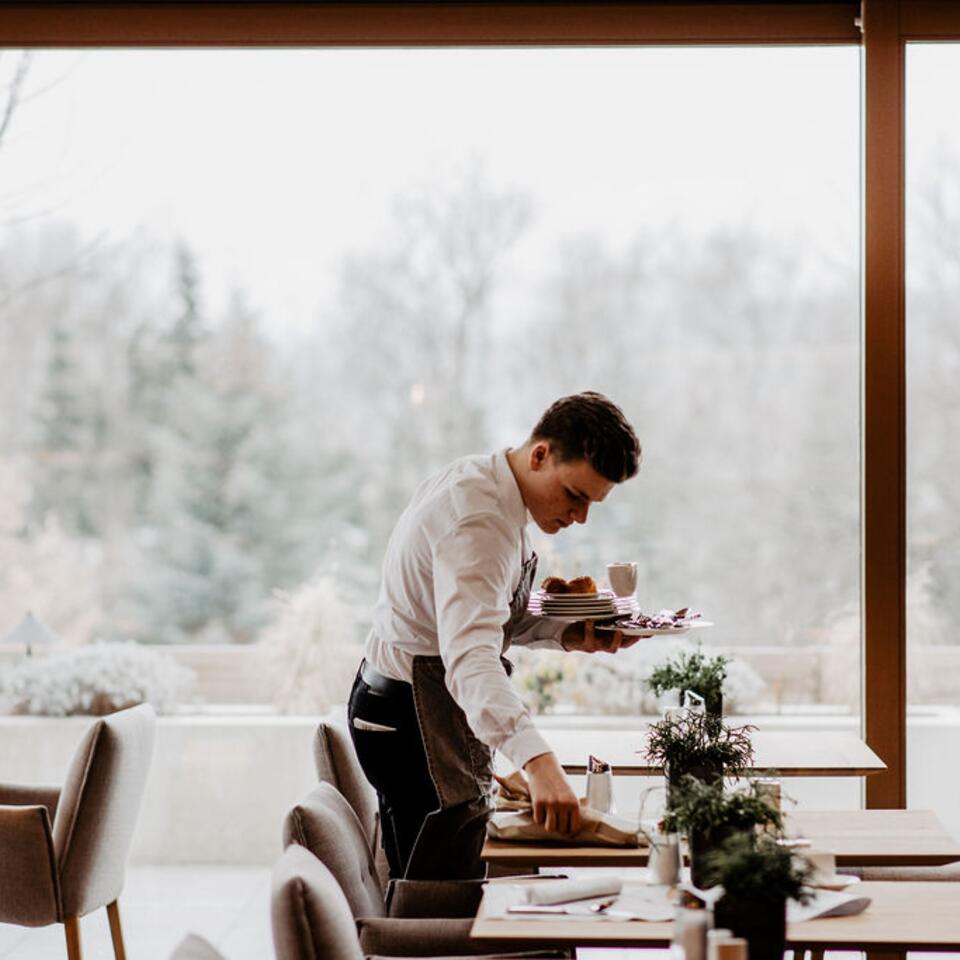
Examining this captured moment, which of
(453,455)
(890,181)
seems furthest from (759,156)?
(453,455)

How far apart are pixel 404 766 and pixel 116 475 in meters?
2.04

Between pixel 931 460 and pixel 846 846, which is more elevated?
pixel 931 460

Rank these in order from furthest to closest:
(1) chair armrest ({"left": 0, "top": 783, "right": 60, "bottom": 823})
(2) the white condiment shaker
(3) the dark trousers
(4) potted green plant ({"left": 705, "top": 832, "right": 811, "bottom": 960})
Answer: (1) chair armrest ({"left": 0, "top": 783, "right": 60, "bottom": 823})
(3) the dark trousers
(4) potted green plant ({"left": 705, "top": 832, "right": 811, "bottom": 960})
(2) the white condiment shaker

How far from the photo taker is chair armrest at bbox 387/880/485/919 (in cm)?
270

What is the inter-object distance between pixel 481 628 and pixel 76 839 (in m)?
1.55

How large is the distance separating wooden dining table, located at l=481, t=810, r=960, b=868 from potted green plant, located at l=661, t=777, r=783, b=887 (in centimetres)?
21

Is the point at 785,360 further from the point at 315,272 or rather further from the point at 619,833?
the point at 619,833

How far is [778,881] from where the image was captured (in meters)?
1.94

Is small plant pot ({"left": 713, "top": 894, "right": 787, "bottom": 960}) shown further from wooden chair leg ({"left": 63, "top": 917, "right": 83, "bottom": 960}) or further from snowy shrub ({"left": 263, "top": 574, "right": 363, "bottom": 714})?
snowy shrub ({"left": 263, "top": 574, "right": 363, "bottom": 714})

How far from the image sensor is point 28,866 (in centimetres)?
342

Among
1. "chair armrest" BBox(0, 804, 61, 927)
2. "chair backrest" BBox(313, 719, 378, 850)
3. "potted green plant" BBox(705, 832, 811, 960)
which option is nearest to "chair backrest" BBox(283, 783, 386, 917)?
"chair backrest" BBox(313, 719, 378, 850)

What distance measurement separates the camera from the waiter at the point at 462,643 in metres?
2.47

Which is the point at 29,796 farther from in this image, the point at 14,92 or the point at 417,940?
the point at 14,92

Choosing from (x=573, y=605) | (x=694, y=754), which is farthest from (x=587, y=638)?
(x=694, y=754)
